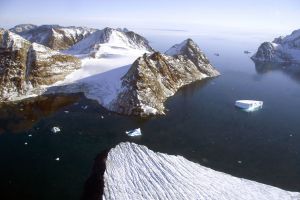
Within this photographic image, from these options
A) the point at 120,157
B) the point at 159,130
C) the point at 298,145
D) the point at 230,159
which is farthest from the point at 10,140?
the point at 298,145

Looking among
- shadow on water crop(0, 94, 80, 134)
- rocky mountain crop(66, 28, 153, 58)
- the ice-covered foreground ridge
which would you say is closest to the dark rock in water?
the ice-covered foreground ridge

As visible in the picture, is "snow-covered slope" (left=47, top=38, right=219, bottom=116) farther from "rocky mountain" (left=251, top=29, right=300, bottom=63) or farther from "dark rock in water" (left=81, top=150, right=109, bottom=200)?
"rocky mountain" (left=251, top=29, right=300, bottom=63)

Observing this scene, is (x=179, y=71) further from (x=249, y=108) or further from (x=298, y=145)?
(x=298, y=145)

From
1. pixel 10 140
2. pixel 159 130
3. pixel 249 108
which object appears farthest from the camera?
pixel 249 108

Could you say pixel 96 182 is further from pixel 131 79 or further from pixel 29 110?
pixel 131 79

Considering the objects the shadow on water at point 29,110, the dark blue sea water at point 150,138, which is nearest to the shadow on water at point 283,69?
the dark blue sea water at point 150,138

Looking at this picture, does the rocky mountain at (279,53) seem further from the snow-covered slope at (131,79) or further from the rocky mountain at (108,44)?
the snow-covered slope at (131,79)
